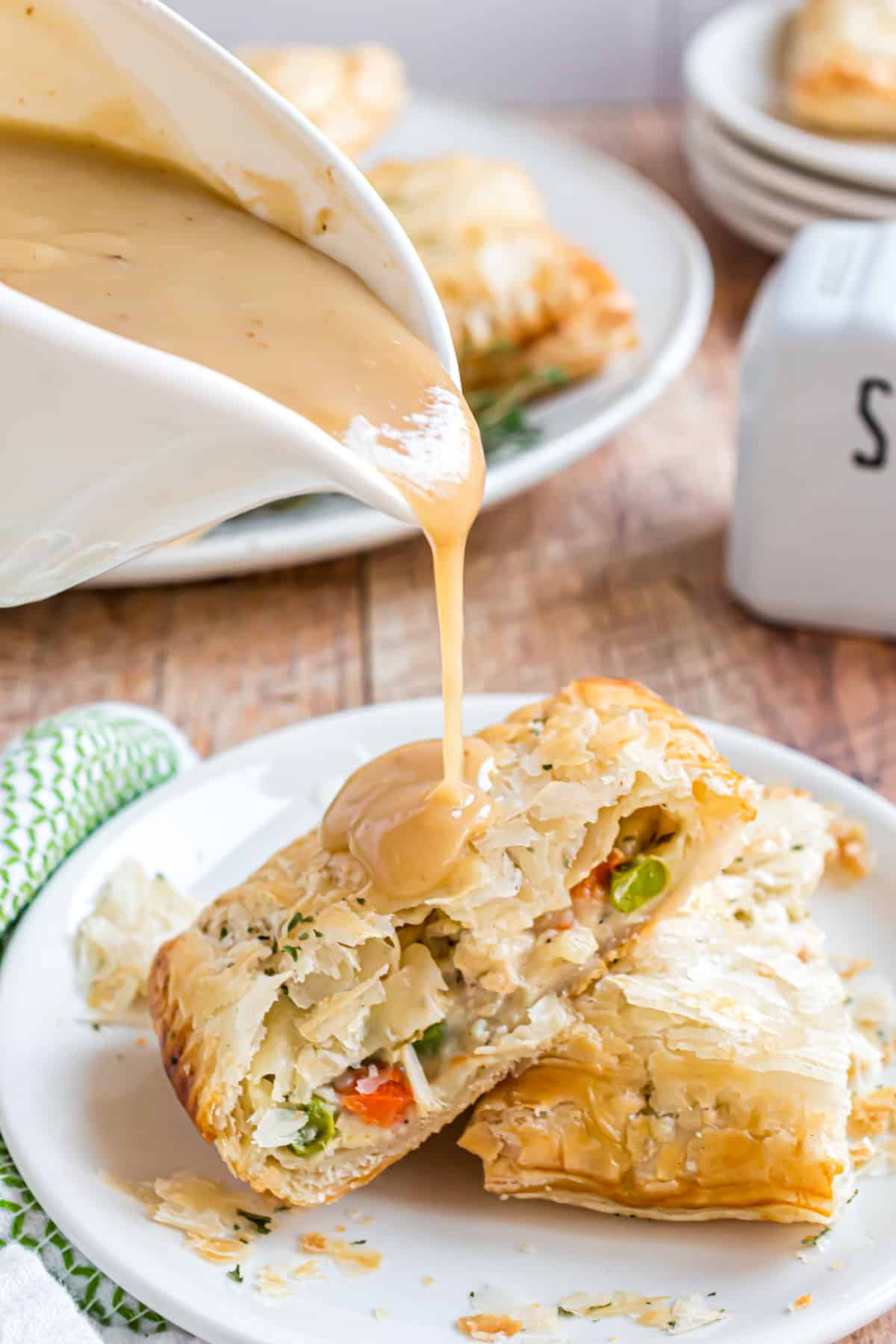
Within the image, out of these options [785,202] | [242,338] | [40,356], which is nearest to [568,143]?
[785,202]

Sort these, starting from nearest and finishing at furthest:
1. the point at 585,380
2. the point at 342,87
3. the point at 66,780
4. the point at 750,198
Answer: the point at 66,780
the point at 585,380
the point at 750,198
the point at 342,87

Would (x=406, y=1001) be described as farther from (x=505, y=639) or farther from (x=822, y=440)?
(x=822, y=440)

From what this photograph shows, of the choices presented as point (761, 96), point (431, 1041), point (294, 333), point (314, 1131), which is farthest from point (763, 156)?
point (314, 1131)

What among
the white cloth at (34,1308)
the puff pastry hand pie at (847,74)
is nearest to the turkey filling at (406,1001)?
the white cloth at (34,1308)

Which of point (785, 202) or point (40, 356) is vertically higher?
point (40, 356)

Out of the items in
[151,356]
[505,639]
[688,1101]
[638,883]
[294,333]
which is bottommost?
[505,639]

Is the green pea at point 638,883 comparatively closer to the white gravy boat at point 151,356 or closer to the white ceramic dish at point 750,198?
the white gravy boat at point 151,356

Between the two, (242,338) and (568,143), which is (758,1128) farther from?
(568,143)
